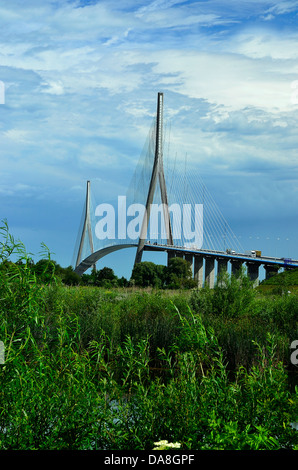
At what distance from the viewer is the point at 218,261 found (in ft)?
→ 123

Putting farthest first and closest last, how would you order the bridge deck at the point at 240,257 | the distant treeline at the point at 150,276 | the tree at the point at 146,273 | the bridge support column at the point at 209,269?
the bridge support column at the point at 209,269 < the bridge deck at the point at 240,257 < the tree at the point at 146,273 < the distant treeline at the point at 150,276

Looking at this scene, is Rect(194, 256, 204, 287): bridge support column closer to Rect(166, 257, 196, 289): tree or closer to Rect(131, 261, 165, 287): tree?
Rect(166, 257, 196, 289): tree

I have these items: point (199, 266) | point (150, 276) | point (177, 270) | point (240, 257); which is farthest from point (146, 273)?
point (199, 266)

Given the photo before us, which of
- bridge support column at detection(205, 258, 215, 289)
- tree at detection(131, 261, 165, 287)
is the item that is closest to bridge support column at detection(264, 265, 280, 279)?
bridge support column at detection(205, 258, 215, 289)

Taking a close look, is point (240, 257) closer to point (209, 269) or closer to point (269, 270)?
point (269, 270)

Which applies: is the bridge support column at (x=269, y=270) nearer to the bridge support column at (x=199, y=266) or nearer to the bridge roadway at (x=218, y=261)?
the bridge roadway at (x=218, y=261)

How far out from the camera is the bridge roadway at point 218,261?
109 ft

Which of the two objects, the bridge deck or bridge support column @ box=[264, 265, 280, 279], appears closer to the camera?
bridge support column @ box=[264, 265, 280, 279]

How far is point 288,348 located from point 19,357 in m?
6.66

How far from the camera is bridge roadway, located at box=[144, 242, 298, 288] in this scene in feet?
109

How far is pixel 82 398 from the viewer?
11.5 feet

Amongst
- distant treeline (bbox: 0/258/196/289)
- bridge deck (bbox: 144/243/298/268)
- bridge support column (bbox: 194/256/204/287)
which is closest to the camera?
distant treeline (bbox: 0/258/196/289)
